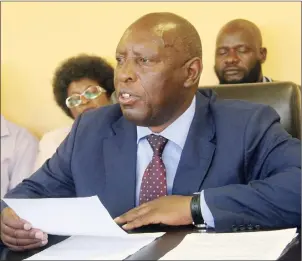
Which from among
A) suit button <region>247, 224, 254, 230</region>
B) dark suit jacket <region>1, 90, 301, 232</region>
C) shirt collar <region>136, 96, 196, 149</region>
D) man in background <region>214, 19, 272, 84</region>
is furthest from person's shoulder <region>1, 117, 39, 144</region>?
suit button <region>247, 224, 254, 230</region>

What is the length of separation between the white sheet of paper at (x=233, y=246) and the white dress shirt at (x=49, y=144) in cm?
207

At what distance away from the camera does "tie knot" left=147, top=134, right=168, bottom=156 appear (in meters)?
1.70

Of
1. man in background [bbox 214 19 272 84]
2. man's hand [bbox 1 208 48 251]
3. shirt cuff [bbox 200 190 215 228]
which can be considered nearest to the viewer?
man's hand [bbox 1 208 48 251]

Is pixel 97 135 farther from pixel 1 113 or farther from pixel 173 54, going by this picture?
pixel 1 113

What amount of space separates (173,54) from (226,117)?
237 mm

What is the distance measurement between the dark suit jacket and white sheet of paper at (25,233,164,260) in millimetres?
274

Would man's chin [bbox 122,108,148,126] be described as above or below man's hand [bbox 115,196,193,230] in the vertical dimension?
above

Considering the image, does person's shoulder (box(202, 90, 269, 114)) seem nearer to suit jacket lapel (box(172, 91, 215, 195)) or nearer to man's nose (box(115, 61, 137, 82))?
suit jacket lapel (box(172, 91, 215, 195))

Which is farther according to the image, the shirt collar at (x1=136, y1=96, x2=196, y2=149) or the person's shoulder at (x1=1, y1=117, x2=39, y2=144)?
the person's shoulder at (x1=1, y1=117, x2=39, y2=144)

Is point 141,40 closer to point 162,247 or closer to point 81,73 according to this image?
point 162,247

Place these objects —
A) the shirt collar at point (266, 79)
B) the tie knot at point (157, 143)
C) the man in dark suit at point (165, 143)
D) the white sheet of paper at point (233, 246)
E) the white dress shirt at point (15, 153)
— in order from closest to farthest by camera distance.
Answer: the white sheet of paper at point (233, 246) → the man in dark suit at point (165, 143) → the tie knot at point (157, 143) → the shirt collar at point (266, 79) → the white dress shirt at point (15, 153)

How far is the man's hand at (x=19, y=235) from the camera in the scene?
1.27 m

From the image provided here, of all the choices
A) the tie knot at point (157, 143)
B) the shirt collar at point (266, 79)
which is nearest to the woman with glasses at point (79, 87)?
the shirt collar at point (266, 79)

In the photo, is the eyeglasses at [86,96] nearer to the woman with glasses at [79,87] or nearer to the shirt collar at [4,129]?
the woman with glasses at [79,87]
